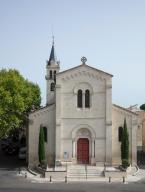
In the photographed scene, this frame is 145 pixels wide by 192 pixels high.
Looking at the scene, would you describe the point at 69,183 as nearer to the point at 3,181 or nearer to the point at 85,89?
the point at 3,181

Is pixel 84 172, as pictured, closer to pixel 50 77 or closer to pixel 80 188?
pixel 80 188

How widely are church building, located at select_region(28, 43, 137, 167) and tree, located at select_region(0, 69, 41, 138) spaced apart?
4.45 m

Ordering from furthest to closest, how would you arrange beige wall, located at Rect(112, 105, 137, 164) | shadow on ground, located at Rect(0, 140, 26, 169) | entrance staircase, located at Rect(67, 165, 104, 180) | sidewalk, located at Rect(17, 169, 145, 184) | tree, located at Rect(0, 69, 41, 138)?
shadow on ground, located at Rect(0, 140, 26, 169), tree, located at Rect(0, 69, 41, 138), beige wall, located at Rect(112, 105, 137, 164), entrance staircase, located at Rect(67, 165, 104, 180), sidewalk, located at Rect(17, 169, 145, 184)

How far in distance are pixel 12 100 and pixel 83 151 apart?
9664mm

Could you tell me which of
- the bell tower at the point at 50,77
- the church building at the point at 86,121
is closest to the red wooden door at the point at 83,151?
the church building at the point at 86,121

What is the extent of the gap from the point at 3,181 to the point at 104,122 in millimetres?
12945

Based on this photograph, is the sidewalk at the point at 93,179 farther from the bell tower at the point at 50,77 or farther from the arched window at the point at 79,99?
the bell tower at the point at 50,77

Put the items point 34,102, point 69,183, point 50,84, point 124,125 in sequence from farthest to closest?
1. point 50,84
2. point 34,102
3. point 124,125
4. point 69,183

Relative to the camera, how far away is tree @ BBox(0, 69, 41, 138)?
49500mm

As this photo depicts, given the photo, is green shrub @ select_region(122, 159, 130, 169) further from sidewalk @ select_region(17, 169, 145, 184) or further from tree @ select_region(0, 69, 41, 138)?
tree @ select_region(0, 69, 41, 138)

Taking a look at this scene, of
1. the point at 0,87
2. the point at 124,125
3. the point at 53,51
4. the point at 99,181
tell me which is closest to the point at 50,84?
the point at 53,51

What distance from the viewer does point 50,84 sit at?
66.8 metres

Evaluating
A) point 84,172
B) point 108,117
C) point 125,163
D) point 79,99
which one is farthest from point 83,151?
point 79,99

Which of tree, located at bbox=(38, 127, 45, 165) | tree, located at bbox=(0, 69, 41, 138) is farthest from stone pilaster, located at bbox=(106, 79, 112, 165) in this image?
tree, located at bbox=(0, 69, 41, 138)
